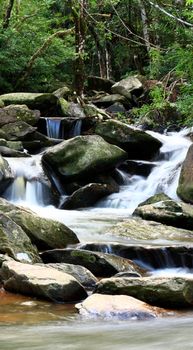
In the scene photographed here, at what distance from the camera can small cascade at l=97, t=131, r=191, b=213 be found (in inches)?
448

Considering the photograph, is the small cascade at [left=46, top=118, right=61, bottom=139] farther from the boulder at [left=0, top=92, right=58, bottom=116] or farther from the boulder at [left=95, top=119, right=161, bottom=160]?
the boulder at [left=95, top=119, right=161, bottom=160]

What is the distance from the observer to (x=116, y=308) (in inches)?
165

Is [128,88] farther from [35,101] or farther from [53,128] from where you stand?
[53,128]

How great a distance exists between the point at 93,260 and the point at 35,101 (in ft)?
31.7

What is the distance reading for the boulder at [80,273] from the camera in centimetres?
523

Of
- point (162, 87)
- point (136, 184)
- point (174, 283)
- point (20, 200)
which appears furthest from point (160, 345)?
point (136, 184)

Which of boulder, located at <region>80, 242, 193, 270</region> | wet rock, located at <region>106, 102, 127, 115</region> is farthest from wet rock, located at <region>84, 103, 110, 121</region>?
boulder, located at <region>80, 242, 193, 270</region>

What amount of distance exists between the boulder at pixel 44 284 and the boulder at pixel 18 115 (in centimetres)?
884

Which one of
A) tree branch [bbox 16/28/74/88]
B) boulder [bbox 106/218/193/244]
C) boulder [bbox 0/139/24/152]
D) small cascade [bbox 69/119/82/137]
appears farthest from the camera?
tree branch [bbox 16/28/74/88]

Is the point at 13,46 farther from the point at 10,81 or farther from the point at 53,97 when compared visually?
the point at 53,97

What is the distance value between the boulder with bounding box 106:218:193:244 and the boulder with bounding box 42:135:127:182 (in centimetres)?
314

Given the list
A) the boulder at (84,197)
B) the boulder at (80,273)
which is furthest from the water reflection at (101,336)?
the boulder at (84,197)

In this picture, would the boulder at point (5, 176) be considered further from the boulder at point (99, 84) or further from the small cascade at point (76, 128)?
the boulder at point (99, 84)

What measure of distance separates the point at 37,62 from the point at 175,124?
→ 5.58 metres
